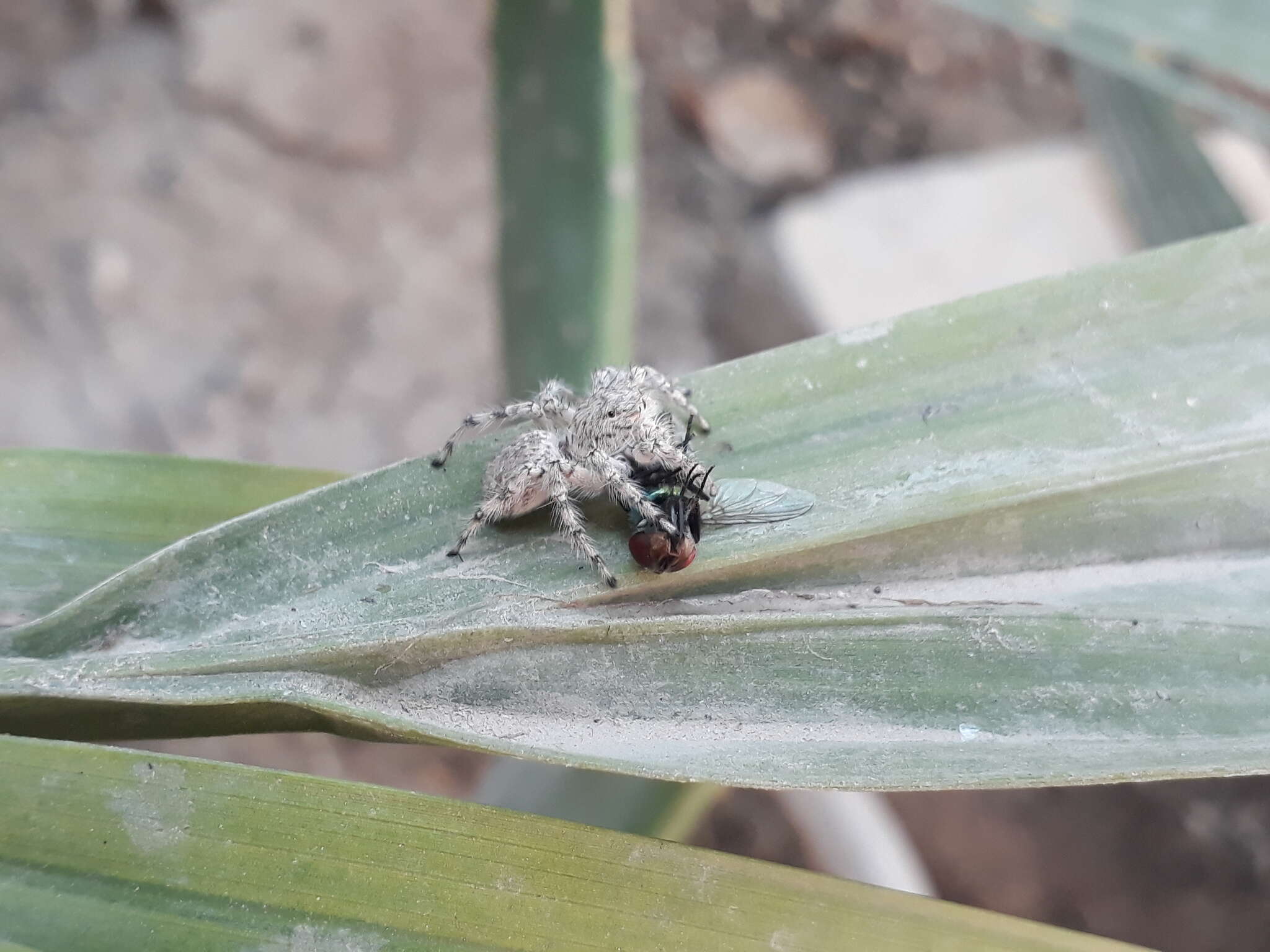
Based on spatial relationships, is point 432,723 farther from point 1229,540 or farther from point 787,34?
point 787,34

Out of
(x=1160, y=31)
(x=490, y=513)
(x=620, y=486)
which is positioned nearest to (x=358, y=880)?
(x=490, y=513)

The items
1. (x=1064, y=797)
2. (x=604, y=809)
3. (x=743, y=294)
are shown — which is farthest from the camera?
(x=743, y=294)

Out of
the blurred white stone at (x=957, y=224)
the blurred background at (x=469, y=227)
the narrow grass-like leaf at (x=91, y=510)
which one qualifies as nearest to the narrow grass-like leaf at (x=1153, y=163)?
the blurred background at (x=469, y=227)

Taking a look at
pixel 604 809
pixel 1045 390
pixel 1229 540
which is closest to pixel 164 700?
pixel 604 809

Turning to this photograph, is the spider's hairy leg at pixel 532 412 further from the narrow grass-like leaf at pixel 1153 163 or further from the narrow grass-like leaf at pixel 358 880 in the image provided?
the narrow grass-like leaf at pixel 1153 163

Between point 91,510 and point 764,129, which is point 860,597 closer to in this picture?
point 91,510

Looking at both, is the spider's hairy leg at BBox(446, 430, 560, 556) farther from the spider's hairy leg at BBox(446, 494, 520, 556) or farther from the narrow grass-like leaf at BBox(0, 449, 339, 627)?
the narrow grass-like leaf at BBox(0, 449, 339, 627)
